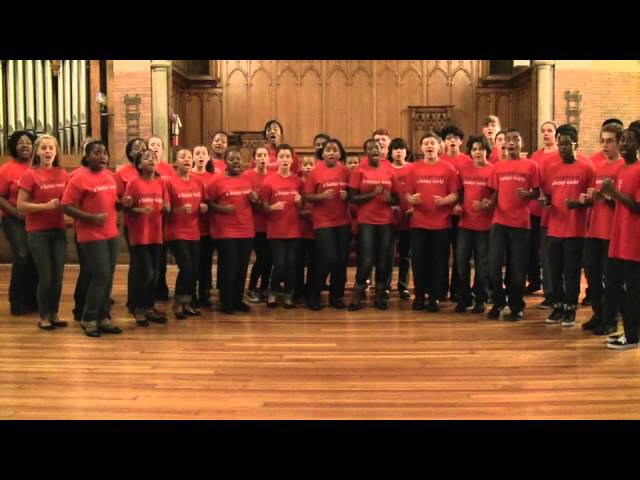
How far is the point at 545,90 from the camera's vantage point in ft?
35.0

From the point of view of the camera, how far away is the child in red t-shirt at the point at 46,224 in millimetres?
5570

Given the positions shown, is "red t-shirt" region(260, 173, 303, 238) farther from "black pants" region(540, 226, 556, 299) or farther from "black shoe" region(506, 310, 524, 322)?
"black pants" region(540, 226, 556, 299)

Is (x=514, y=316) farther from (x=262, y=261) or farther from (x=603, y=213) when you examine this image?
(x=262, y=261)

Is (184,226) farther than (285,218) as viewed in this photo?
No

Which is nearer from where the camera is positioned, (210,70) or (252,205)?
(252,205)

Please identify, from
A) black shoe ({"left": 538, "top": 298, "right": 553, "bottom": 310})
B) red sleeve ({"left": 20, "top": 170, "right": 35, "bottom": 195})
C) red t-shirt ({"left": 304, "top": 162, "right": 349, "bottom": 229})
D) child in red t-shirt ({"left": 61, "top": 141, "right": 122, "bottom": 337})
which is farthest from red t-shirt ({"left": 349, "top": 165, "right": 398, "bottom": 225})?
red sleeve ({"left": 20, "top": 170, "right": 35, "bottom": 195})

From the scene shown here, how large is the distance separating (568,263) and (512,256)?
1.48ft

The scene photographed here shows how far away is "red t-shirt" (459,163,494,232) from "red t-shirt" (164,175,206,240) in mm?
2316

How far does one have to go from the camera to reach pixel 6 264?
1030 centimetres

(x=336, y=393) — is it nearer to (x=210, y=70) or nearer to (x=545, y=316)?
(x=545, y=316)

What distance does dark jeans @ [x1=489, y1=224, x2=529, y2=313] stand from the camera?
5.74 meters

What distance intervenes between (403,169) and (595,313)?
2220 millimetres

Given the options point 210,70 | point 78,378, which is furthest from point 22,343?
point 210,70

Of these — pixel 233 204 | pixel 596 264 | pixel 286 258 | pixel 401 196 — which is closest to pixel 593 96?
pixel 401 196
